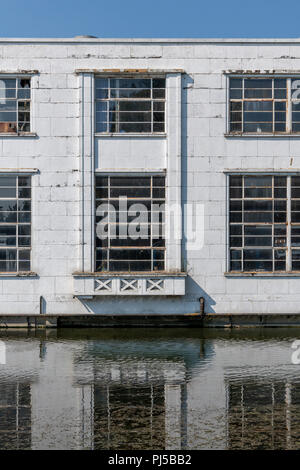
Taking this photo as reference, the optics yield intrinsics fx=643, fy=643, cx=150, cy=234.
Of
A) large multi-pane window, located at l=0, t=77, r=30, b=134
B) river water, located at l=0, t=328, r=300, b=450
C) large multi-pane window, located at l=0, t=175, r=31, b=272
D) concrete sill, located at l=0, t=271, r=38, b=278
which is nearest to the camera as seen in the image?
river water, located at l=0, t=328, r=300, b=450

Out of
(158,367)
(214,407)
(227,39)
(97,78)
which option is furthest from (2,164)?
(214,407)

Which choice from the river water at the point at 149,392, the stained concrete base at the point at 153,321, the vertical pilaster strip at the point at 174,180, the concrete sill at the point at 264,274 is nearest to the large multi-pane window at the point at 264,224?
the concrete sill at the point at 264,274

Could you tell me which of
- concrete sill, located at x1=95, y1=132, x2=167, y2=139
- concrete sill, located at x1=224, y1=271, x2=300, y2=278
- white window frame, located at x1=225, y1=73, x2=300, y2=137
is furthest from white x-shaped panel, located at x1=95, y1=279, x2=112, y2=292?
white window frame, located at x1=225, y1=73, x2=300, y2=137

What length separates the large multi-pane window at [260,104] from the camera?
21.8 meters

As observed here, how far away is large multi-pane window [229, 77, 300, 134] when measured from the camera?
71.5 feet

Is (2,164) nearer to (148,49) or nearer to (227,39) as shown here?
(148,49)

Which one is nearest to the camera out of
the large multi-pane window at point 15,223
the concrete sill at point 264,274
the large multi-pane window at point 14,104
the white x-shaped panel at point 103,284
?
the white x-shaped panel at point 103,284

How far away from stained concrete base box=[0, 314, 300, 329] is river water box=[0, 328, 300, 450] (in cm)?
194

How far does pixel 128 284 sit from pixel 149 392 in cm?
904

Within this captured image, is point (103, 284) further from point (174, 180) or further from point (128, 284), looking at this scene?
point (174, 180)

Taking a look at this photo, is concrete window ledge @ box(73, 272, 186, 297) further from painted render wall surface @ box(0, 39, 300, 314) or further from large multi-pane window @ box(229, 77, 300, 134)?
large multi-pane window @ box(229, 77, 300, 134)

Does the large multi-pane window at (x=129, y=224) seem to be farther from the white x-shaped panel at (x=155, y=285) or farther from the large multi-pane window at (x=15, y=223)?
the large multi-pane window at (x=15, y=223)

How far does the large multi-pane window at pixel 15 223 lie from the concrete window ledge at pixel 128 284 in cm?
212

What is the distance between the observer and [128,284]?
21016 millimetres
